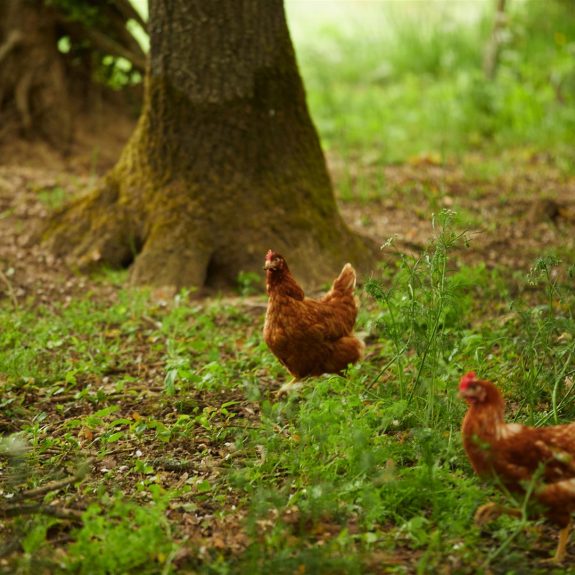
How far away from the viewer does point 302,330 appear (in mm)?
4750

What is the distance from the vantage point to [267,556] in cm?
310

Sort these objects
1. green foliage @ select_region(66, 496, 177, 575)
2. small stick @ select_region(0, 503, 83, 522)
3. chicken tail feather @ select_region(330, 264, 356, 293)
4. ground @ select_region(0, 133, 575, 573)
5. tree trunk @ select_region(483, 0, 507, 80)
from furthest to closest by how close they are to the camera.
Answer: tree trunk @ select_region(483, 0, 507, 80) → chicken tail feather @ select_region(330, 264, 356, 293) → ground @ select_region(0, 133, 575, 573) → small stick @ select_region(0, 503, 83, 522) → green foliage @ select_region(66, 496, 177, 575)

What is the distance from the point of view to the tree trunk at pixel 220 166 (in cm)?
605

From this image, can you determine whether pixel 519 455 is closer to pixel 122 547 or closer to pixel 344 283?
pixel 122 547

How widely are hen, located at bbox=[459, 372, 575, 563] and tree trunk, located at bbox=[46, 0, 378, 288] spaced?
2.91 meters

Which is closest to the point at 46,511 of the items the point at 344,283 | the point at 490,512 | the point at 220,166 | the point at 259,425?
the point at 259,425

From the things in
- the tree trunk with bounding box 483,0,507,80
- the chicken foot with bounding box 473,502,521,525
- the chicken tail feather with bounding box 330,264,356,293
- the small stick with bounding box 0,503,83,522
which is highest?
the tree trunk with bounding box 483,0,507,80

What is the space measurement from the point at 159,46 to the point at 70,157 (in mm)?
2793

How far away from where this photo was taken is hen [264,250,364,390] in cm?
475

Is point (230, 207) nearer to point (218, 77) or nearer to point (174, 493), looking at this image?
point (218, 77)

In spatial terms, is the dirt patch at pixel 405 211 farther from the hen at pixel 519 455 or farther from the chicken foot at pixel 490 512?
the chicken foot at pixel 490 512

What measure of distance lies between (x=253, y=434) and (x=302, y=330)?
1193 millimetres

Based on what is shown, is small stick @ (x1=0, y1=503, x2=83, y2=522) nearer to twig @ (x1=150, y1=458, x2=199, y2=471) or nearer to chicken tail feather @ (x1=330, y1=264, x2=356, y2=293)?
twig @ (x1=150, y1=458, x2=199, y2=471)

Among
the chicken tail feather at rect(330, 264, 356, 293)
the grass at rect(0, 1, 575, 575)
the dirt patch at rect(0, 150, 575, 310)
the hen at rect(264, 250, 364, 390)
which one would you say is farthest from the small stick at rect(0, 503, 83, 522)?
the dirt patch at rect(0, 150, 575, 310)
